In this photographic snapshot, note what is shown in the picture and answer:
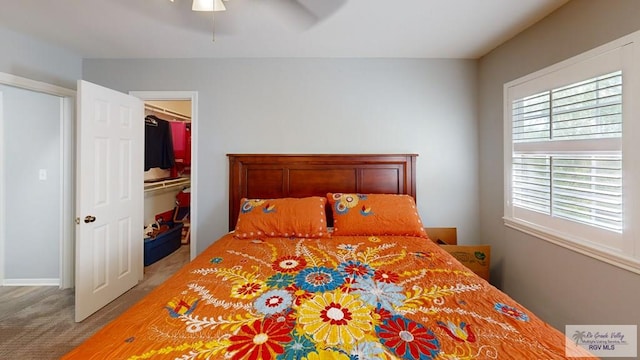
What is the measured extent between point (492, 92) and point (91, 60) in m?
4.03

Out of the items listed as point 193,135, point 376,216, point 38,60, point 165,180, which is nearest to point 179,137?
point 165,180

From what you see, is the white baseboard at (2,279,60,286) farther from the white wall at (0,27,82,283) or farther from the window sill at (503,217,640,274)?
the window sill at (503,217,640,274)

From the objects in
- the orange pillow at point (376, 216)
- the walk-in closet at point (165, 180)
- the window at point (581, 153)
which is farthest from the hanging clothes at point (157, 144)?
the window at point (581, 153)

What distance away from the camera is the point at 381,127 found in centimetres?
283

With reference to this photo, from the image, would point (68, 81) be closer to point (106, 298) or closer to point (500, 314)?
point (106, 298)

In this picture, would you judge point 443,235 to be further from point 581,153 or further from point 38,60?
point 38,60

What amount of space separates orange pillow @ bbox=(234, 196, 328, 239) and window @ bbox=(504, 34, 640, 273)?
170cm

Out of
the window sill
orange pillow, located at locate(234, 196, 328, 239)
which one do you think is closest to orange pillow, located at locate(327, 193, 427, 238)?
orange pillow, located at locate(234, 196, 328, 239)

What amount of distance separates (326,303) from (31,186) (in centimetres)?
347

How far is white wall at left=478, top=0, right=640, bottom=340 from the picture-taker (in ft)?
5.14

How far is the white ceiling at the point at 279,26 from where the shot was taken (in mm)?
1908

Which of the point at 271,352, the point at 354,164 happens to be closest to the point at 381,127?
the point at 354,164

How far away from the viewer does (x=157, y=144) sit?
12.2ft

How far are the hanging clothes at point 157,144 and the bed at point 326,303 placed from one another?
2046 mm
